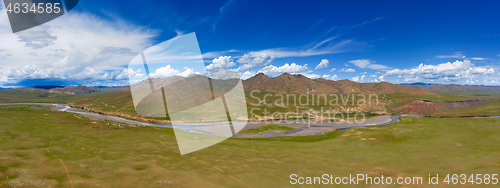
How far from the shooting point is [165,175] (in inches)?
1455

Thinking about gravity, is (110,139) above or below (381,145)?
above

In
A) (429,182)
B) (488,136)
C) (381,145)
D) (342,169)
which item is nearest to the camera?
(429,182)

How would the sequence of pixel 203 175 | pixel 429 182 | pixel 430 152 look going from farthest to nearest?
pixel 430 152 < pixel 203 175 < pixel 429 182

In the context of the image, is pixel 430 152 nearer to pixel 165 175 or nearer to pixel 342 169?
pixel 342 169

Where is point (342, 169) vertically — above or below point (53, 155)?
below

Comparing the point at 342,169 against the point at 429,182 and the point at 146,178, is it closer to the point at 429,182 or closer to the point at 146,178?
the point at 429,182

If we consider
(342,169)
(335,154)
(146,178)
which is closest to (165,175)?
(146,178)

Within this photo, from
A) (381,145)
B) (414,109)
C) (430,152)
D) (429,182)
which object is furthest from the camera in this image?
(414,109)

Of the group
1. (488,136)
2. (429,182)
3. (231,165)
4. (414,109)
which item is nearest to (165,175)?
(231,165)

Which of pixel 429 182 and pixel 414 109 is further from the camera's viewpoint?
pixel 414 109

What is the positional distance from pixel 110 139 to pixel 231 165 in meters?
47.4

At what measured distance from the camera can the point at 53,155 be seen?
42.9 metres

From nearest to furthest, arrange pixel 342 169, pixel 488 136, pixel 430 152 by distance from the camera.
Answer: pixel 342 169 < pixel 430 152 < pixel 488 136

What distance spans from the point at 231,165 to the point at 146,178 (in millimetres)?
17737
